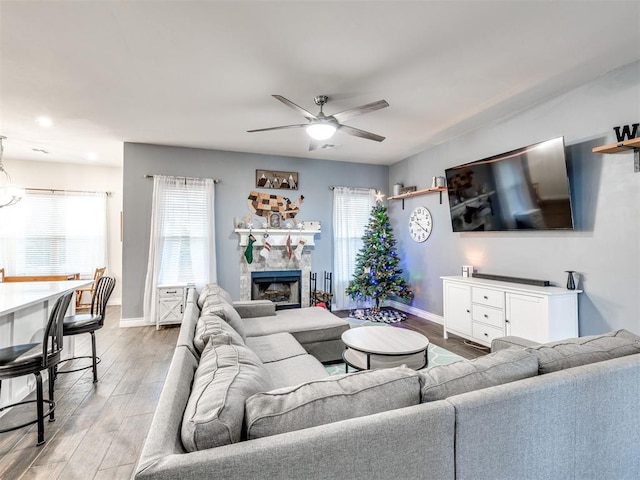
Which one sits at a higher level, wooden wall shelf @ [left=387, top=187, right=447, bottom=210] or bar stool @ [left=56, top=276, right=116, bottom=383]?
wooden wall shelf @ [left=387, top=187, right=447, bottom=210]

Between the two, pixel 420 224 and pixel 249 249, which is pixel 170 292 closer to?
pixel 249 249

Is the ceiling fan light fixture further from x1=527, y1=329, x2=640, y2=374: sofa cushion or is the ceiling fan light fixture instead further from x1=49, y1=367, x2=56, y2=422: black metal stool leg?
x1=49, y1=367, x2=56, y2=422: black metal stool leg

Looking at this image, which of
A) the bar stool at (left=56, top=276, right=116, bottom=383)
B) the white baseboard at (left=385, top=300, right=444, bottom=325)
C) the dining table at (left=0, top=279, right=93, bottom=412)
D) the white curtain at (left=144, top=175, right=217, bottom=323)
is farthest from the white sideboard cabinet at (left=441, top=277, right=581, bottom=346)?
the dining table at (left=0, top=279, right=93, bottom=412)

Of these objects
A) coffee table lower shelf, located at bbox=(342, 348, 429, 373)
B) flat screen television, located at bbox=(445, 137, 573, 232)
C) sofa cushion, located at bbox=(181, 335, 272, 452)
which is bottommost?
coffee table lower shelf, located at bbox=(342, 348, 429, 373)

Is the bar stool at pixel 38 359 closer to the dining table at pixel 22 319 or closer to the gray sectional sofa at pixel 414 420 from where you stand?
the dining table at pixel 22 319

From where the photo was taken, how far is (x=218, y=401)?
1.05m

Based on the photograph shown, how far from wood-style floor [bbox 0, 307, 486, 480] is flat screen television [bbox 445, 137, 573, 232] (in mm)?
1665

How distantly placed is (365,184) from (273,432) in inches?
220

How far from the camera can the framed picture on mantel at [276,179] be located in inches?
214

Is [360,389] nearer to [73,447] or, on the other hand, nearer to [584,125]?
[73,447]

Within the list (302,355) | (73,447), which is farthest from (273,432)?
(73,447)

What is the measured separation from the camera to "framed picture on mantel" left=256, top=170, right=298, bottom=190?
17.8 ft

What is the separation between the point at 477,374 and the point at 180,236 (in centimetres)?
473

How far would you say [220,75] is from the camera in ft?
9.43
